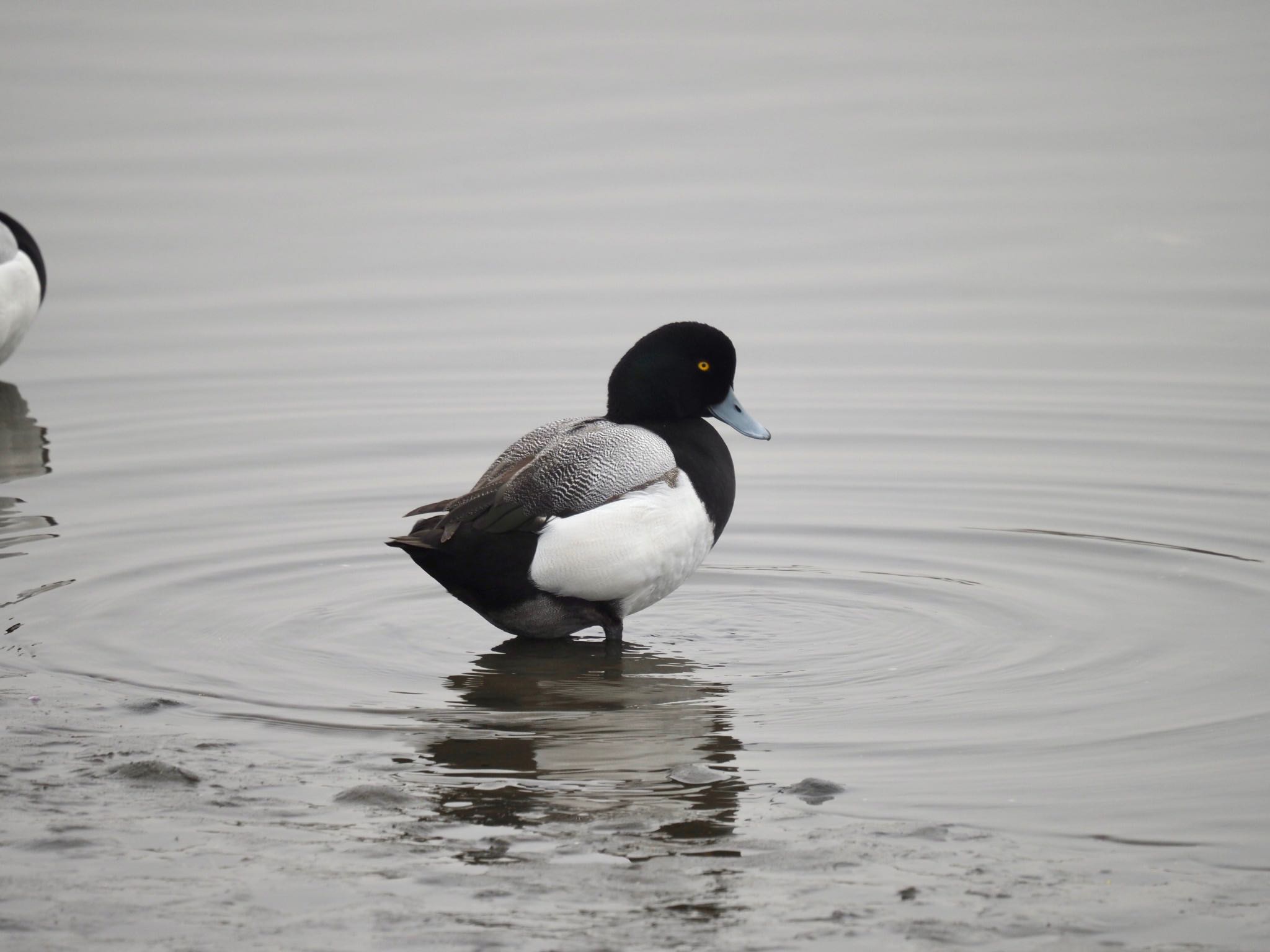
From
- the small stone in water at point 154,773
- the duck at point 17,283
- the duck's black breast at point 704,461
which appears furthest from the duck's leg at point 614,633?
the duck at point 17,283

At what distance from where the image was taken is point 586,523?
23.0 ft

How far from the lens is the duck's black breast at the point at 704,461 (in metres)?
7.35

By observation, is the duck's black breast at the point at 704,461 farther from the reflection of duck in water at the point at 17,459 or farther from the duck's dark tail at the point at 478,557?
the reflection of duck in water at the point at 17,459

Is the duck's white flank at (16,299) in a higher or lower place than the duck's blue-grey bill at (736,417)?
higher

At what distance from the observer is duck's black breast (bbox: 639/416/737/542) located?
24.1 feet

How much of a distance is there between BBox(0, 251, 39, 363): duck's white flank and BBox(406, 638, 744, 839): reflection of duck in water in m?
6.83

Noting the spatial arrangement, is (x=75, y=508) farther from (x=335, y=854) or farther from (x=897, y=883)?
(x=897, y=883)

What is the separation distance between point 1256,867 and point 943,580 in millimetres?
3444

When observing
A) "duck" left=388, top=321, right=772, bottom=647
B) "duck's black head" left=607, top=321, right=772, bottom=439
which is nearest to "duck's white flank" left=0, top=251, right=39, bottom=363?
"duck" left=388, top=321, right=772, bottom=647

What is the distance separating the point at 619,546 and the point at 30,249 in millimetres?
8176

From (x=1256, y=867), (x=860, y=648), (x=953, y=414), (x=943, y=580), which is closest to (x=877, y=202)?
(x=953, y=414)

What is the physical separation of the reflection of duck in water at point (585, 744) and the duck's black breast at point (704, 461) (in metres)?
0.66

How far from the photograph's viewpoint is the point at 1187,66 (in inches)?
836

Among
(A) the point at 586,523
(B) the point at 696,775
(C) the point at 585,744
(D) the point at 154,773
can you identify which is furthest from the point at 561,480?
(D) the point at 154,773
